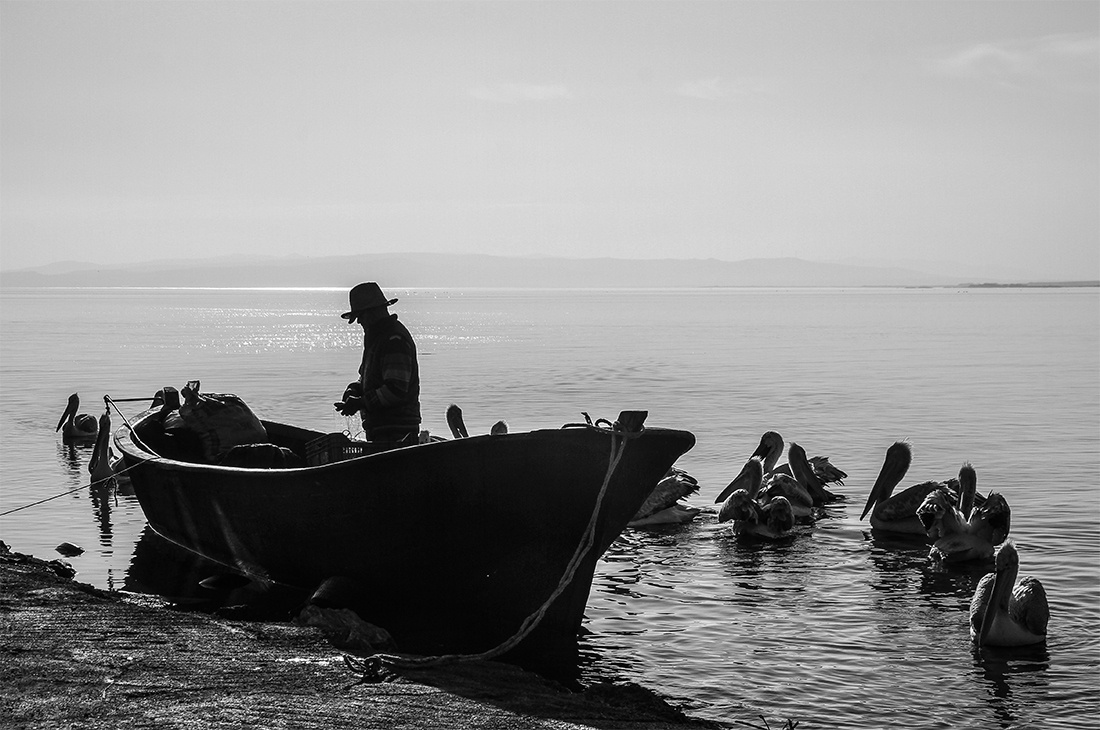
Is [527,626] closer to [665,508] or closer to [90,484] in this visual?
[665,508]

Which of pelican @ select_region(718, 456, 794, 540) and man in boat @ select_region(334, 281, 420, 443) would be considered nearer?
man in boat @ select_region(334, 281, 420, 443)

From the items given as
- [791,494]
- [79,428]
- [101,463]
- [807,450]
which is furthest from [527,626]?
[79,428]

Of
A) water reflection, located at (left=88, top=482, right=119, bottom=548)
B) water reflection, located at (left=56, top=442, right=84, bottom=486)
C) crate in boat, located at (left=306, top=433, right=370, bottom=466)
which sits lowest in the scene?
water reflection, located at (left=88, top=482, right=119, bottom=548)

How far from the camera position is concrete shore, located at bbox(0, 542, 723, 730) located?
691 cm

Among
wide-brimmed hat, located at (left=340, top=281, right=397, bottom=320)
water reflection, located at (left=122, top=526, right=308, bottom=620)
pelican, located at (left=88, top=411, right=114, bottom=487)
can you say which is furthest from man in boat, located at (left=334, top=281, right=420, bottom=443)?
pelican, located at (left=88, top=411, right=114, bottom=487)

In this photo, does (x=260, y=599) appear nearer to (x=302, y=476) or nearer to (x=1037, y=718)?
(x=302, y=476)

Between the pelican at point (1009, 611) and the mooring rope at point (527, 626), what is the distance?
3352 millimetres

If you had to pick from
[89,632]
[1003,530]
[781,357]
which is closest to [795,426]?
[1003,530]

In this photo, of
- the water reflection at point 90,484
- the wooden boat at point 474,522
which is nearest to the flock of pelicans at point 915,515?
the wooden boat at point 474,522

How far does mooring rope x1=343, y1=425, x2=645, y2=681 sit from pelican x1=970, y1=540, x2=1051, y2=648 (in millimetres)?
3352

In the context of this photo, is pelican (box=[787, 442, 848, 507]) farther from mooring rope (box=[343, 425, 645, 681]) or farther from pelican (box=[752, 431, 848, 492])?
mooring rope (box=[343, 425, 645, 681])

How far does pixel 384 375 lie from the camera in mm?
11047

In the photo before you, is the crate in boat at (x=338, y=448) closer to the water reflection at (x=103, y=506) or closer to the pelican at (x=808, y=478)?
the water reflection at (x=103, y=506)

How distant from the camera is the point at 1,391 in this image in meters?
30.7
